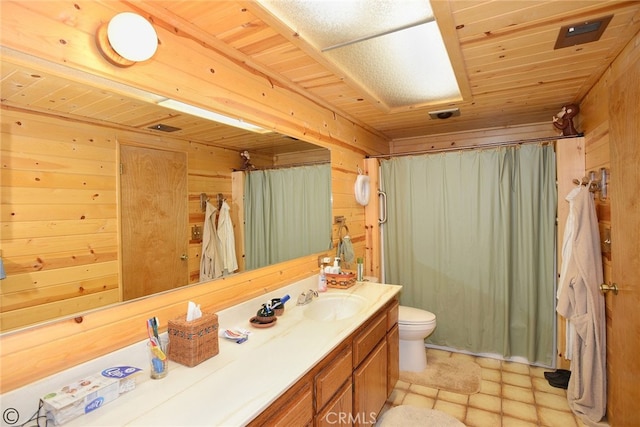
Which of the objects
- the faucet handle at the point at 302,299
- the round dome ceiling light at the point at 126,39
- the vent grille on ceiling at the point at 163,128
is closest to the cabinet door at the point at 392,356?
the faucet handle at the point at 302,299

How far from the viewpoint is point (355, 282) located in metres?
2.48

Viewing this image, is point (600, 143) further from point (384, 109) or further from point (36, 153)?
point (36, 153)

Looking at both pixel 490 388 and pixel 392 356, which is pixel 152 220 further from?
pixel 490 388

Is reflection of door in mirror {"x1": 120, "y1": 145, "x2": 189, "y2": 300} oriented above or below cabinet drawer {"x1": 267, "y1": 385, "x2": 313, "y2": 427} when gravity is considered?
above

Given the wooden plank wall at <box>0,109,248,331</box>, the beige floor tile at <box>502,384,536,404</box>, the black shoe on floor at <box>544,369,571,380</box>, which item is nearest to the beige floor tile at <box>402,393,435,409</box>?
the beige floor tile at <box>502,384,536,404</box>

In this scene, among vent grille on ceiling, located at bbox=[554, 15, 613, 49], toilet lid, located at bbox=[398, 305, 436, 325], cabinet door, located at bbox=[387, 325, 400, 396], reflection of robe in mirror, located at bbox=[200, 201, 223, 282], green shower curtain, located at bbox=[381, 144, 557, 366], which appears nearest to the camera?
Result: vent grille on ceiling, located at bbox=[554, 15, 613, 49]

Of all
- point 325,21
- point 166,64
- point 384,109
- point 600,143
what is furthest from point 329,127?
point 600,143

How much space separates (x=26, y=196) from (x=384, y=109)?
2375 millimetres

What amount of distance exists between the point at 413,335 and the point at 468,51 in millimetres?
2080

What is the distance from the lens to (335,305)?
217 centimetres

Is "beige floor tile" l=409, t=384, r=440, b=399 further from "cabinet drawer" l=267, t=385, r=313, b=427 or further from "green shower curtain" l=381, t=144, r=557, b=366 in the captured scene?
"cabinet drawer" l=267, t=385, r=313, b=427

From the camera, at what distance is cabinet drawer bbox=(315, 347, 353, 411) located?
132 centimetres

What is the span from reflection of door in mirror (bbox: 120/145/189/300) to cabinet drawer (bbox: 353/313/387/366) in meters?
0.93

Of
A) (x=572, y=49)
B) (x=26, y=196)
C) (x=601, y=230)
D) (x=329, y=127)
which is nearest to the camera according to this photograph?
(x=26, y=196)
